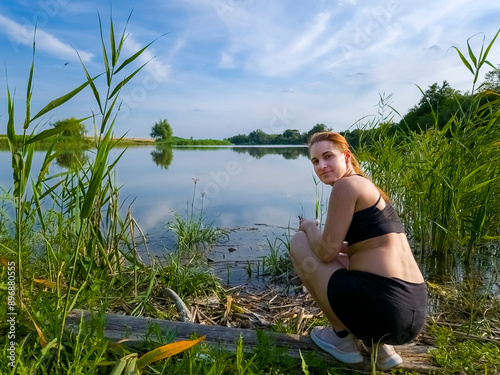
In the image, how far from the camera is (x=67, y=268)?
2.23 meters

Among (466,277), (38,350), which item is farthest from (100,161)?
(466,277)

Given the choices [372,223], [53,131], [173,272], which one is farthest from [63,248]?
[372,223]

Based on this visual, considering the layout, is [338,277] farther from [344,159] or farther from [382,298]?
[344,159]

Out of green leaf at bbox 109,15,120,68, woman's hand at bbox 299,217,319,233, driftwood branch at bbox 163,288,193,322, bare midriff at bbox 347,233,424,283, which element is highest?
green leaf at bbox 109,15,120,68

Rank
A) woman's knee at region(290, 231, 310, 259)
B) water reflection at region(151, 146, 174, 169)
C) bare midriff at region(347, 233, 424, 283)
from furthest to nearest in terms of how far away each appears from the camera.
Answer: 1. water reflection at region(151, 146, 174, 169)
2. woman's knee at region(290, 231, 310, 259)
3. bare midriff at region(347, 233, 424, 283)

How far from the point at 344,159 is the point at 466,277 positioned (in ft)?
6.46

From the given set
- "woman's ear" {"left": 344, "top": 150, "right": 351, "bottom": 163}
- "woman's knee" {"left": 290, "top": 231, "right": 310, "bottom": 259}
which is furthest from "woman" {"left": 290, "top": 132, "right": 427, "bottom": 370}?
"woman's ear" {"left": 344, "top": 150, "right": 351, "bottom": 163}

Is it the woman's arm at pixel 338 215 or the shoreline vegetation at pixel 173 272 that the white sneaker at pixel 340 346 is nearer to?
the shoreline vegetation at pixel 173 272

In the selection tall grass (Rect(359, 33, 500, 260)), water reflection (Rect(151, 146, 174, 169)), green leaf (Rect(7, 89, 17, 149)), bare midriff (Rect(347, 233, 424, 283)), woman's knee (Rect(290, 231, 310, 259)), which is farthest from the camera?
water reflection (Rect(151, 146, 174, 169))

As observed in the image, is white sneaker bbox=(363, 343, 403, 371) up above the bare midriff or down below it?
below

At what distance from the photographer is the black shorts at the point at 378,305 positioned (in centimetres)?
159

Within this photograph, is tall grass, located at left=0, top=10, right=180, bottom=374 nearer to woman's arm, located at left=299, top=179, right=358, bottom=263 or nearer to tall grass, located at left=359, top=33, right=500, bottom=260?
woman's arm, located at left=299, top=179, right=358, bottom=263

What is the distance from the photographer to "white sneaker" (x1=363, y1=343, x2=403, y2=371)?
1.65 metres

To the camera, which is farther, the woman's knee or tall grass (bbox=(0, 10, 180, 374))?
the woman's knee
